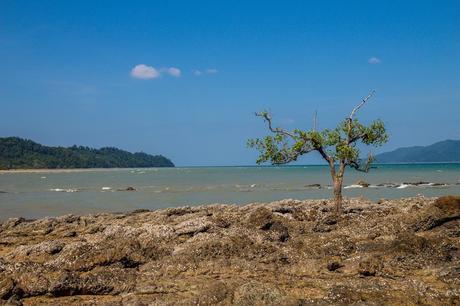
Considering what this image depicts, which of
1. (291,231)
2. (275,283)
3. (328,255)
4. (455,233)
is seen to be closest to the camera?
(275,283)

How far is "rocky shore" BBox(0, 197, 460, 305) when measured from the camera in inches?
464

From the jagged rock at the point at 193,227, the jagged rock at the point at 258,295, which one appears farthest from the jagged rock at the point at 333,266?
the jagged rock at the point at 193,227

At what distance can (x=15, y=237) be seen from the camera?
21.8 meters

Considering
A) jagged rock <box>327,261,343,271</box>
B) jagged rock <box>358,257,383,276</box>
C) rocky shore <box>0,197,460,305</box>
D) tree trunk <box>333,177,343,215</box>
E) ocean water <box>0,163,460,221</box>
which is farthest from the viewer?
ocean water <box>0,163,460,221</box>

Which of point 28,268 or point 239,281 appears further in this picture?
point 28,268

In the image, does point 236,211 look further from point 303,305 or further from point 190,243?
point 303,305

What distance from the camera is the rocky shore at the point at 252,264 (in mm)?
11797

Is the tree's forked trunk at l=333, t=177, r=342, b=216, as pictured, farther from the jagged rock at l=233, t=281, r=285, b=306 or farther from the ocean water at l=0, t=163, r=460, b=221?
the jagged rock at l=233, t=281, r=285, b=306

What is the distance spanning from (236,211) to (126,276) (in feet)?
45.4

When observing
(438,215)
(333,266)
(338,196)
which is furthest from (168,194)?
(333,266)

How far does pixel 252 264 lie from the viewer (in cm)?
1454

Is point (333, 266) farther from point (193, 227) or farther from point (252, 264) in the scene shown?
point (193, 227)

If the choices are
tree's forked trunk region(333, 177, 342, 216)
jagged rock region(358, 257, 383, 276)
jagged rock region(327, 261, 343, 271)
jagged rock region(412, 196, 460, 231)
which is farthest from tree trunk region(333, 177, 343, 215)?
jagged rock region(358, 257, 383, 276)

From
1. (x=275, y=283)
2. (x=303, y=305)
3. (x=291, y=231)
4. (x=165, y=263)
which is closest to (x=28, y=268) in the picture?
(x=165, y=263)
